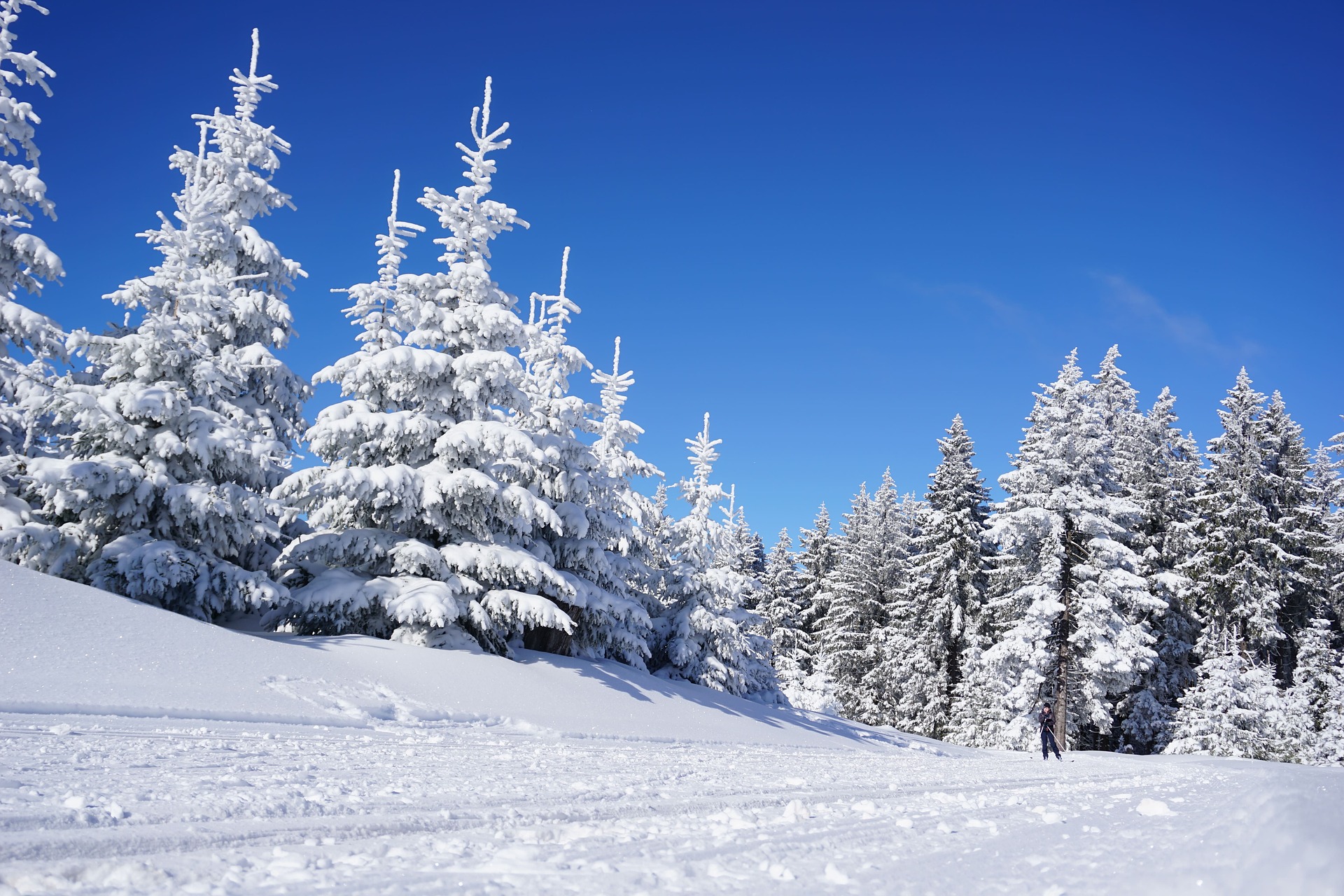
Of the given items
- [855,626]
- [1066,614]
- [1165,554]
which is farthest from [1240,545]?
[855,626]

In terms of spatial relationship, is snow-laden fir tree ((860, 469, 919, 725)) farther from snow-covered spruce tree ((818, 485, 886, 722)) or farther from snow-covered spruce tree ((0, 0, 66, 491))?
snow-covered spruce tree ((0, 0, 66, 491))

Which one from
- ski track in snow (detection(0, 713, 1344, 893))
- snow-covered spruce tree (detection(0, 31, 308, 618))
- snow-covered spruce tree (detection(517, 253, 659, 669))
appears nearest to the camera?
ski track in snow (detection(0, 713, 1344, 893))

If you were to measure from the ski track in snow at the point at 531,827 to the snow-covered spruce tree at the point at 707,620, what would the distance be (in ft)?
43.1

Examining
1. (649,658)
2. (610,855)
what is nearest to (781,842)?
(610,855)

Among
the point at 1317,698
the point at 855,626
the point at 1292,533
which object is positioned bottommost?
the point at 1317,698

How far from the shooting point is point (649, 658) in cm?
2273

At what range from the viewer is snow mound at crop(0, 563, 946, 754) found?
31.1 feet

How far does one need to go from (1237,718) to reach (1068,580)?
21.0 feet

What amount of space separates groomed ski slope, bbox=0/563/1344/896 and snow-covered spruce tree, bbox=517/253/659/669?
17.6 ft

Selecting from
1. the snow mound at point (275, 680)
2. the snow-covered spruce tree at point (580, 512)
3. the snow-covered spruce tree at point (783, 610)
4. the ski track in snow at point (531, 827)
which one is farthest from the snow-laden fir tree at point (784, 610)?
the ski track in snow at point (531, 827)

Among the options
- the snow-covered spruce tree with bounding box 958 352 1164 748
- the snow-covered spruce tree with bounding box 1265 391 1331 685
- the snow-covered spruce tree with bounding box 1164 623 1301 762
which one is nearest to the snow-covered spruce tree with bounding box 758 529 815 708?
the snow-covered spruce tree with bounding box 958 352 1164 748

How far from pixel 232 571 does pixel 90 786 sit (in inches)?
390

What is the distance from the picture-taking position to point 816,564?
161 ft

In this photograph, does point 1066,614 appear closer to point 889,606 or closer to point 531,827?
point 889,606
